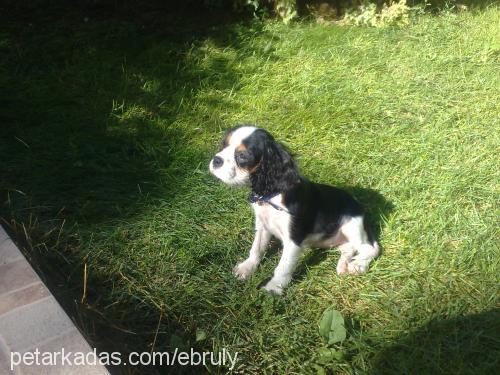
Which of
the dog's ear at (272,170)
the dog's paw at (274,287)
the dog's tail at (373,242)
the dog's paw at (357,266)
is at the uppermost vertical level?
the dog's ear at (272,170)

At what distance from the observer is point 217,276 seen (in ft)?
10.2

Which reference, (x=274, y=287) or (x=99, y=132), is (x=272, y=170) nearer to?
(x=274, y=287)

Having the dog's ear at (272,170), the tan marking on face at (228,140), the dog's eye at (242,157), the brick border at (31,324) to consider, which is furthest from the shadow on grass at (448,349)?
the brick border at (31,324)

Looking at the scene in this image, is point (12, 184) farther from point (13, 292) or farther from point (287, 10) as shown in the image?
point (287, 10)

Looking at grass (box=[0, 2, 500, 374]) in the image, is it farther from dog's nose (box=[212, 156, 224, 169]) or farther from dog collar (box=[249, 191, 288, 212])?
dog's nose (box=[212, 156, 224, 169])

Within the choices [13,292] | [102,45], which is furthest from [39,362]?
[102,45]

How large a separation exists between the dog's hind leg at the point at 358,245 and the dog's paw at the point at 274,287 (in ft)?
1.57

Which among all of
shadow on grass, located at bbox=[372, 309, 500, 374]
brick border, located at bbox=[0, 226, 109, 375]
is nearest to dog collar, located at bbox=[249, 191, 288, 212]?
shadow on grass, located at bbox=[372, 309, 500, 374]

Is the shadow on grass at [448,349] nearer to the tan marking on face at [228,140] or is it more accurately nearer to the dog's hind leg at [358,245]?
the dog's hind leg at [358,245]

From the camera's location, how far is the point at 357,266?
314cm

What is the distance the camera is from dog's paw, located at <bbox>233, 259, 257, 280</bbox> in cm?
310

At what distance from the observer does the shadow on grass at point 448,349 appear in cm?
255

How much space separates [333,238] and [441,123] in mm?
2015

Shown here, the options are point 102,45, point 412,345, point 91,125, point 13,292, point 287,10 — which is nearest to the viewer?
point 13,292
